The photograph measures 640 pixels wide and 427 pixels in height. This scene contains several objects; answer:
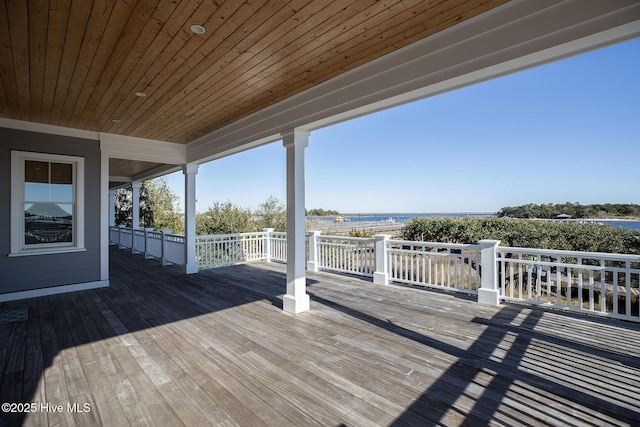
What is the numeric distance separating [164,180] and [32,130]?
10.7 m

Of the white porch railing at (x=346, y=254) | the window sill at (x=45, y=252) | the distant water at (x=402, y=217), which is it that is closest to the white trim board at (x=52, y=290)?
the window sill at (x=45, y=252)

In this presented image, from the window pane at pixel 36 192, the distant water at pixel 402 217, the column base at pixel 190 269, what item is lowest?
the column base at pixel 190 269

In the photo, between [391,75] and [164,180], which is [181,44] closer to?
[391,75]

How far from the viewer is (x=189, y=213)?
6676mm

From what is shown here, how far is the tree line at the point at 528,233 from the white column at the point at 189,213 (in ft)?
23.2

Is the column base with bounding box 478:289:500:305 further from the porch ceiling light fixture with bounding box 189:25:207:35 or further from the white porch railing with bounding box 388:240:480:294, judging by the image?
the porch ceiling light fixture with bounding box 189:25:207:35

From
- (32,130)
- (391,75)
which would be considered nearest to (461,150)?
(391,75)

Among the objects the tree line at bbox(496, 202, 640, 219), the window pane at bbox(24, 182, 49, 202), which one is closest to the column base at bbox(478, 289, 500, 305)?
the tree line at bbox(496, 202, 640, 219)

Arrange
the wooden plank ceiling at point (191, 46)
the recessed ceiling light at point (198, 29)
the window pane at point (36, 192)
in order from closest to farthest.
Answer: the wooden plank ceiling at point (191, 46) < the recessed ceiling light at point (198, 29) < the window pane at point (36, 192)

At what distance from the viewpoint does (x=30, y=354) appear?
2.79 metres

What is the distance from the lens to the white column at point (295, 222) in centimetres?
391

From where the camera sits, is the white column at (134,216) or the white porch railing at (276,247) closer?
the white porch railing at (276,247)

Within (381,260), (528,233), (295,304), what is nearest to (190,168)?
(295,304)

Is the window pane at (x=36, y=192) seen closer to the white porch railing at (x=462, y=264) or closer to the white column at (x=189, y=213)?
the white column at (x=189, y=213)
